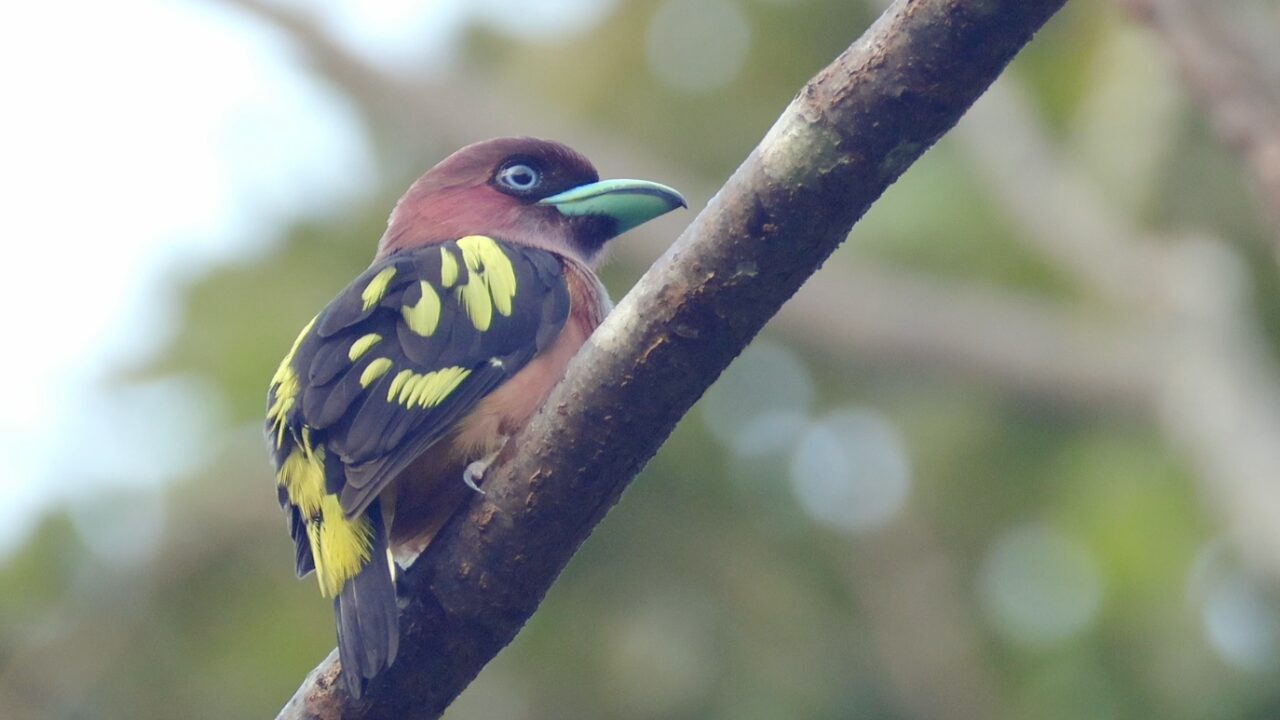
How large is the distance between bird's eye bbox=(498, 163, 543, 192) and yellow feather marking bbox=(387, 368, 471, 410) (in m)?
1.32

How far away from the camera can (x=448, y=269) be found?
169 inches

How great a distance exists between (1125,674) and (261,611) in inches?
193

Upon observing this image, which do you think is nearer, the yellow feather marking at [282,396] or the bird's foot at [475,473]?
the bird's foot at [475,473]

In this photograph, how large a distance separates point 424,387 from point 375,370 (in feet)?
0.42

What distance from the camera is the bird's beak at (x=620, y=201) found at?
180 inches

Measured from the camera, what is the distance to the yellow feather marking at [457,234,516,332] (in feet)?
13.6

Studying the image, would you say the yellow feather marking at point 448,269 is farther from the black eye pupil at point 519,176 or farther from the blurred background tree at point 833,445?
the blurred background tree at point 833,445

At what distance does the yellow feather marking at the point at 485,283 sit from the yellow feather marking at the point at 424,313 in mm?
70

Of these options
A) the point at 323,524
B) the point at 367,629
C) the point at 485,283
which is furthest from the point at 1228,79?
the point at 367,629

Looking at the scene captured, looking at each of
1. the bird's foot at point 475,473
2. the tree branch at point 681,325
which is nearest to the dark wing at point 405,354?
the bird's foot at point 475,473

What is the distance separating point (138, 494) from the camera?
8.97 meters

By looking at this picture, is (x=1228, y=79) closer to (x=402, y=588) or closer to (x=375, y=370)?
(x=375, y=370)

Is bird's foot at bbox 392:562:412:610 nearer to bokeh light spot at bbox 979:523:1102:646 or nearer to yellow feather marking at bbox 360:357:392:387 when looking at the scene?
yellow feather marking at bbox 360:357:392:387

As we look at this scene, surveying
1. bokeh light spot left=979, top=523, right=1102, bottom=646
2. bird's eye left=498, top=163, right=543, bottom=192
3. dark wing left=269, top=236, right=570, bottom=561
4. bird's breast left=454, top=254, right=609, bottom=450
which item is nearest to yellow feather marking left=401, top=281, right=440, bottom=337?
dark wing left=269, top=236, right=570, bottom=561
